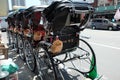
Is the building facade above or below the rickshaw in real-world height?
below

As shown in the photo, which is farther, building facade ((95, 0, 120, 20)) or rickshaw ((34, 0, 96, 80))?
building facade ((95, 0, 120, 20))

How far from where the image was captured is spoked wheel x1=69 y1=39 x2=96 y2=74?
4.90 meters

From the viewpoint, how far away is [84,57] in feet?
17.6

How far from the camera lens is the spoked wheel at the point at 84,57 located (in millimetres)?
4902

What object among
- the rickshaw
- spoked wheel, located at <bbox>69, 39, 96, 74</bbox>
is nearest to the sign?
spoked wheel, located at <bbox>69, 39, 96, 74</bbox>

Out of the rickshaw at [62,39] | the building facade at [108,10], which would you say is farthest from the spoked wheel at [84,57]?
the building facade at [108,10]

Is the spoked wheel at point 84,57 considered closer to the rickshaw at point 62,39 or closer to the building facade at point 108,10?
the rickshaw at point 62,39

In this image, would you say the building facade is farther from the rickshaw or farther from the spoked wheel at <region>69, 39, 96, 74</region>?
the rickshaw

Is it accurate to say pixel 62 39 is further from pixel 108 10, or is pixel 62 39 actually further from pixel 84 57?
pixel 108 10

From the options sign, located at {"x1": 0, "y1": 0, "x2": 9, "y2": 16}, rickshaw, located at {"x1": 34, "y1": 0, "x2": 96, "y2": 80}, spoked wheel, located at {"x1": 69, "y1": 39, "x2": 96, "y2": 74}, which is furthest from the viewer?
sign, located at {"x1": 0, "y1": 0, "x2": 9, "y2": 16}

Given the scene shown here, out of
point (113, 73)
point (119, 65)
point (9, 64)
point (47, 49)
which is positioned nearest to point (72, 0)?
point (47, 49)

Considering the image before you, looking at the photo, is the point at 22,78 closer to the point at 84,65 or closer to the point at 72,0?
the point at 84,65

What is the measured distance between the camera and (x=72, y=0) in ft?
14.0

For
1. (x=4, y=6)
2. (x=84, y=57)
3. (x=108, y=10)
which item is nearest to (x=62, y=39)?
(x=84, y=57)
